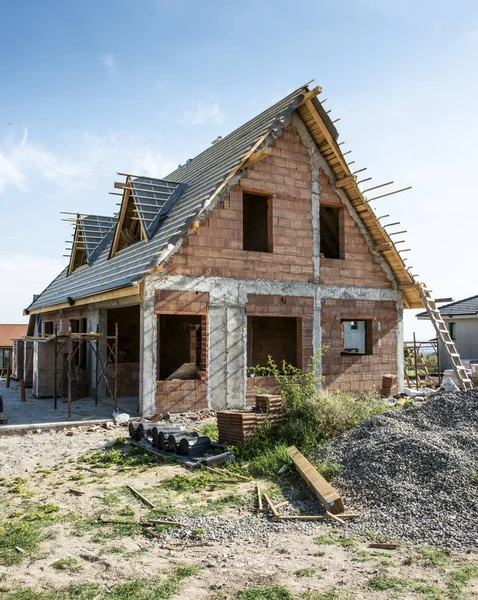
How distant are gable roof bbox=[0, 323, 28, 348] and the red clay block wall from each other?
26086 mm

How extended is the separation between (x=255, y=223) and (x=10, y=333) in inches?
977

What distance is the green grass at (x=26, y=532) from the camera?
5250 millimetres

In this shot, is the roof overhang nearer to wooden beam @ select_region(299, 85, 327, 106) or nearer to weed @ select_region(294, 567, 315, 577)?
wooden beam @ select_region(299, 85, 327, 106)

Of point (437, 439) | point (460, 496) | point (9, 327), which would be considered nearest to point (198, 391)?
point (437, 439)

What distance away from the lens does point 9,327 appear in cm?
3697

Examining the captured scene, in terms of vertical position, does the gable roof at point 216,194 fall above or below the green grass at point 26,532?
above

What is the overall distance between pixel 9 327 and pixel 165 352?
22.3 meters

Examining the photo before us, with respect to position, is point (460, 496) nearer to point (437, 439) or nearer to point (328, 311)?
point (437, 439)

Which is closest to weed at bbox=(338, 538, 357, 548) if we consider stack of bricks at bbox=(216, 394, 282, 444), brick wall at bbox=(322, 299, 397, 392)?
stack of bricks at bbox=(216, 394, 282, 444)

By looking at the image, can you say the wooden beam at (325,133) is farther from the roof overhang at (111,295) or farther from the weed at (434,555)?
the weed at (434,555)

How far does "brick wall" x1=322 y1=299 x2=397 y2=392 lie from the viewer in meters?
15.3

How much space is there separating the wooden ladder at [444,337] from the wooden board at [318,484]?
8.88m

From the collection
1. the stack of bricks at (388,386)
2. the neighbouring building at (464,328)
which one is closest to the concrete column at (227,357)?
the stack of bricks at (388,386)

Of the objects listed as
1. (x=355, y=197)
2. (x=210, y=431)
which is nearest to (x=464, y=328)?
(x=355, y=197)
